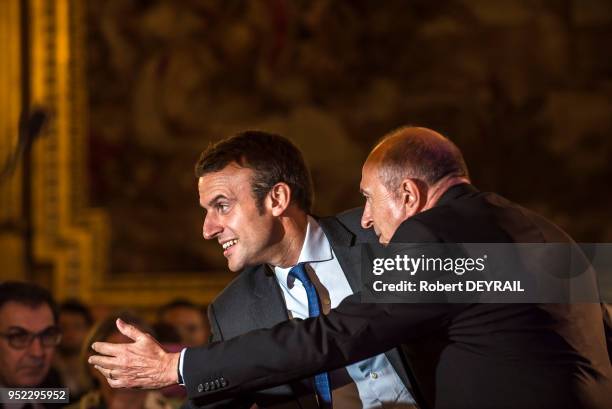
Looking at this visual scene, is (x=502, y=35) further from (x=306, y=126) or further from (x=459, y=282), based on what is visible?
(x=459, y=282)

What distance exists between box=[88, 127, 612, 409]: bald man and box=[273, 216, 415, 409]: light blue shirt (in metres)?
0.38

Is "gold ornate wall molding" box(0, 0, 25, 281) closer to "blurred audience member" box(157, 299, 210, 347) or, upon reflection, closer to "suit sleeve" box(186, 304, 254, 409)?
"blurred audience member" box(157, 299, 210, 347)

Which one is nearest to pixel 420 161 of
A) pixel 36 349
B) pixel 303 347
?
pixel 303 347

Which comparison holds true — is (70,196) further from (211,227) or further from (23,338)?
(211,227)

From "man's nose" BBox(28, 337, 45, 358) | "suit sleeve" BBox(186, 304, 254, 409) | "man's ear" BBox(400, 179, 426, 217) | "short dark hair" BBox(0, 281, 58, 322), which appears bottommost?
"suit sleeve" BBox(186, 304, 254, 409)

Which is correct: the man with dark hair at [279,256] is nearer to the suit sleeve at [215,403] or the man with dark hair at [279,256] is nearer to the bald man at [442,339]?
the suit sleeve at [215,403]

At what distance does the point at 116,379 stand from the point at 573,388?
1.19m

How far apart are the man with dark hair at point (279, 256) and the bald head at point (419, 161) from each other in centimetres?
59

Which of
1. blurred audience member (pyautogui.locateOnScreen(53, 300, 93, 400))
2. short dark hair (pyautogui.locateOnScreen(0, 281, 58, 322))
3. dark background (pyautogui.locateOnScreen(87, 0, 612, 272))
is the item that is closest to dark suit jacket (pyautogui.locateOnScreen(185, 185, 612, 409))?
short dark hair (pyautogui.locateOnScreen(0, 281, 58, 322))

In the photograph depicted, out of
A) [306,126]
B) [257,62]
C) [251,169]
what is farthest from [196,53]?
[251,169]

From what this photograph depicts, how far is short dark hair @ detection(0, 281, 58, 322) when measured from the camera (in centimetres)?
388

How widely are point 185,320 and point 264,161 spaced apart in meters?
2.90

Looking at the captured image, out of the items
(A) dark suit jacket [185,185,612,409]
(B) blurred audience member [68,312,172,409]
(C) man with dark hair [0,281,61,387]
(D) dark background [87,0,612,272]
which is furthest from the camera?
(D) dark background [87,0,612,272]

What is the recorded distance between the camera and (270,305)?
10.8 feet
